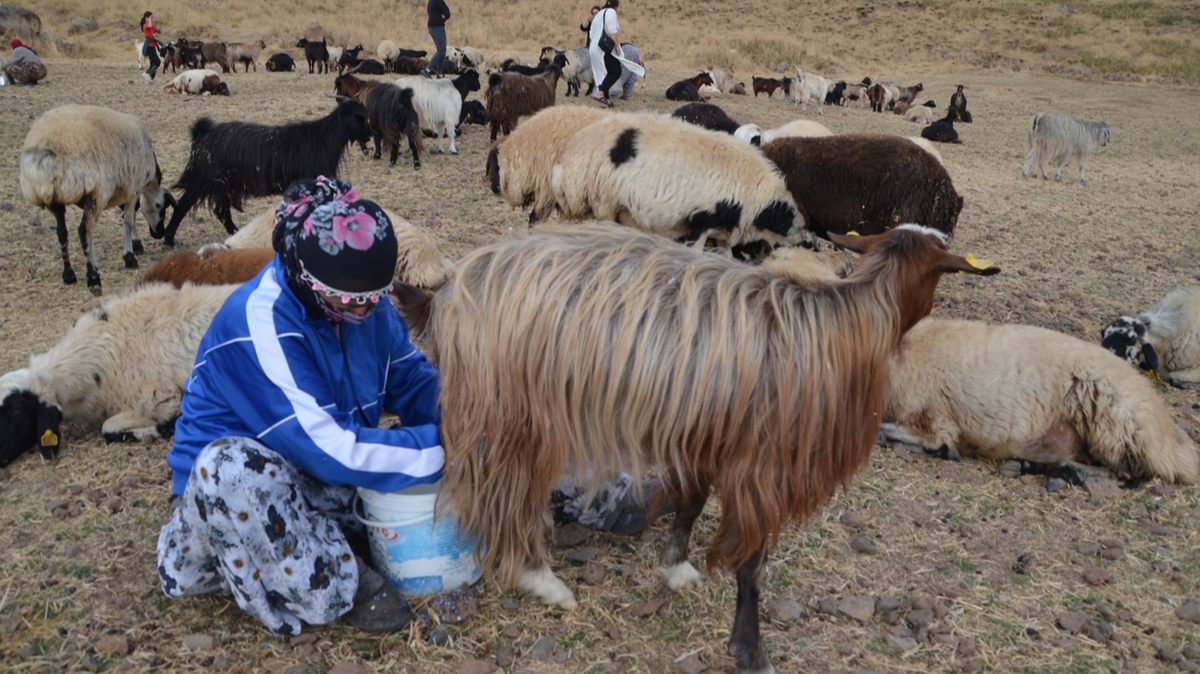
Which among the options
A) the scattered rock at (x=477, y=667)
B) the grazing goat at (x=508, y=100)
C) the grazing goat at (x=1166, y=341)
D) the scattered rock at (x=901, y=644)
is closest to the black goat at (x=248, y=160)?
the grazing goat at (x=508, y=100)

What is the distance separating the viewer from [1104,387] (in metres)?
4.29

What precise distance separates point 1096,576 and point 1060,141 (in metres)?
11.7

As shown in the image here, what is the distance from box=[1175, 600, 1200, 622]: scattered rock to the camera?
317 centimetres

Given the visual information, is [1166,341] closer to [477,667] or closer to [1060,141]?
[477,667]

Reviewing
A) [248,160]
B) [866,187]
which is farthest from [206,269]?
[866,187]

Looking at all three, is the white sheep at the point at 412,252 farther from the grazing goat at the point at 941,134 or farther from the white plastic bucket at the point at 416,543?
the grazing goat at the point at 941,134

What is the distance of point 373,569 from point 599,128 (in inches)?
181

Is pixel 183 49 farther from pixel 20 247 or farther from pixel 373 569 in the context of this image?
pixel 373 569

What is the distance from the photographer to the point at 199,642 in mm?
2635

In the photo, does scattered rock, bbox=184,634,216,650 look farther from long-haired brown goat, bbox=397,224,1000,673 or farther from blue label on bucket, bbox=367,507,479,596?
long-haired brown goat, bbox=397,224,1000,673

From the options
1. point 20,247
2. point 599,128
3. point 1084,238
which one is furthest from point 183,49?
point 1084,238

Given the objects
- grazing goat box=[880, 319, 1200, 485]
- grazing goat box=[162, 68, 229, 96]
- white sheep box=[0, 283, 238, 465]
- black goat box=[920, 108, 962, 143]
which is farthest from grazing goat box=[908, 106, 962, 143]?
white sheep box=[0, 283, 238, 465]

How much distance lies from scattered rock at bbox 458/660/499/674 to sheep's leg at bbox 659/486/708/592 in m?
0.81

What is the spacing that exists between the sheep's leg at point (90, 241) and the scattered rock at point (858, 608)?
6.00 meters
